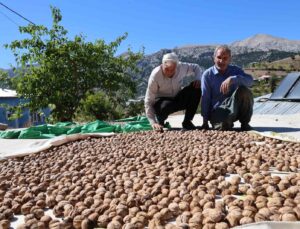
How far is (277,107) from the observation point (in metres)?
6.46

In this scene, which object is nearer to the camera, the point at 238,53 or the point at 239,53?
the point at 239,53

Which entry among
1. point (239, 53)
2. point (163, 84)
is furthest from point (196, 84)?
point (239, 53)

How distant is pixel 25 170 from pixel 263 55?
57.9 metres

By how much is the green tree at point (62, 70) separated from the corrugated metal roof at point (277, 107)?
377 cm

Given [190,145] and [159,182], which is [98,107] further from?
[159,182]

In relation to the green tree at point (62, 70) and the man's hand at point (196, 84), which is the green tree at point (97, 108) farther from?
the man's hand at point (196, 84)

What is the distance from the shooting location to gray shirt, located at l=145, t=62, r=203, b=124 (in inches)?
162

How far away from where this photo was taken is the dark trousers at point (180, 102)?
13.8 feet

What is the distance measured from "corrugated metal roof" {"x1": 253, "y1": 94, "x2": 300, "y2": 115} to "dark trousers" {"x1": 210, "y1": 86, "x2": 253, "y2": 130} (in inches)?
91.6

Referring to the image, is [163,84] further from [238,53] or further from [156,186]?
[238,53]

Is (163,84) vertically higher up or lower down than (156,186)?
higher up

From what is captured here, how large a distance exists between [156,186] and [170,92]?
256 centimetres

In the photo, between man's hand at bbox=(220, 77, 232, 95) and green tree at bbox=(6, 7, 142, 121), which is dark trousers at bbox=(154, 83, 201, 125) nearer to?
man's hand at bbox=(220, 77, 232, 95)

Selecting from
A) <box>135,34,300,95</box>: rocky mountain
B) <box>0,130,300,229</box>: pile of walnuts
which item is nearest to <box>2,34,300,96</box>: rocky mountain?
<box>135,34,300,95</box>: rocky mountain
